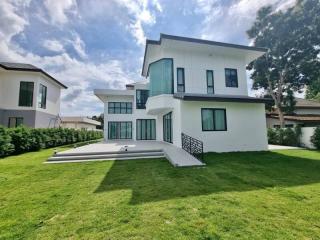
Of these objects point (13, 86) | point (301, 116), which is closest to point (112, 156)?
point (13, 86)

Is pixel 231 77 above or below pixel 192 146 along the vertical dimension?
above

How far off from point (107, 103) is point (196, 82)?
1417 centimetres

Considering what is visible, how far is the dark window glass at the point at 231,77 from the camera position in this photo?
1473 cm

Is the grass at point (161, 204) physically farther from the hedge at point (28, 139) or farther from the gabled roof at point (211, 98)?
the hedge at point (28, 139)

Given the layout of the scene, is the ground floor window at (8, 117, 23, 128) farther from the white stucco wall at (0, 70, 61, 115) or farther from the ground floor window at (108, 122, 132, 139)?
the ground floor window at (108, 122, 132, 139)

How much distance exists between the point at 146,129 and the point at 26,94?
1376 cm

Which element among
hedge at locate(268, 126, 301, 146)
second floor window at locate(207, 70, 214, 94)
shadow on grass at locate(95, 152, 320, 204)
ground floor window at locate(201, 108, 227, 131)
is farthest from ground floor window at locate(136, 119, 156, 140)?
shadow on grass at locate(95, 152, 320, 204)

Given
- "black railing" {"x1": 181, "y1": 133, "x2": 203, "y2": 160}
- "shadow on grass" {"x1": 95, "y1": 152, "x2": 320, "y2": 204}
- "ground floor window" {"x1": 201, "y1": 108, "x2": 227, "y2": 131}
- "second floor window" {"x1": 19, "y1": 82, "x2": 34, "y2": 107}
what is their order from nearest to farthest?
"shadow on grass" {"x1": 95, "y1": 152, "x2": 320, "y2": 204}, "black railing" {"x1": 181, "y1": 133, "x2": 203, "y2": 160}, "ground floor window" {"x1": 201, "y1": 108, "x2": 227, "y2": 131}, "second floor window" {"x1": 19, "y1": 82, "x2": 34, "y2": 107}

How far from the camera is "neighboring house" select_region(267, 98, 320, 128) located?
21.4 m

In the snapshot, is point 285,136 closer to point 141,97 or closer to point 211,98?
point 211,98

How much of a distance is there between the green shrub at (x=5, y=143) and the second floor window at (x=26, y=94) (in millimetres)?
8298

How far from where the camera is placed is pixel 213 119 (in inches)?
487

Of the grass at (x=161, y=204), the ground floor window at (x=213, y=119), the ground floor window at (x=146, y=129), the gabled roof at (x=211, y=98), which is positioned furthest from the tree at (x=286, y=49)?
the grass at (x=161, y=204)

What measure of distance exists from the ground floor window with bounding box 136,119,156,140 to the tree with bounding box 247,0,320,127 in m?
13.7
